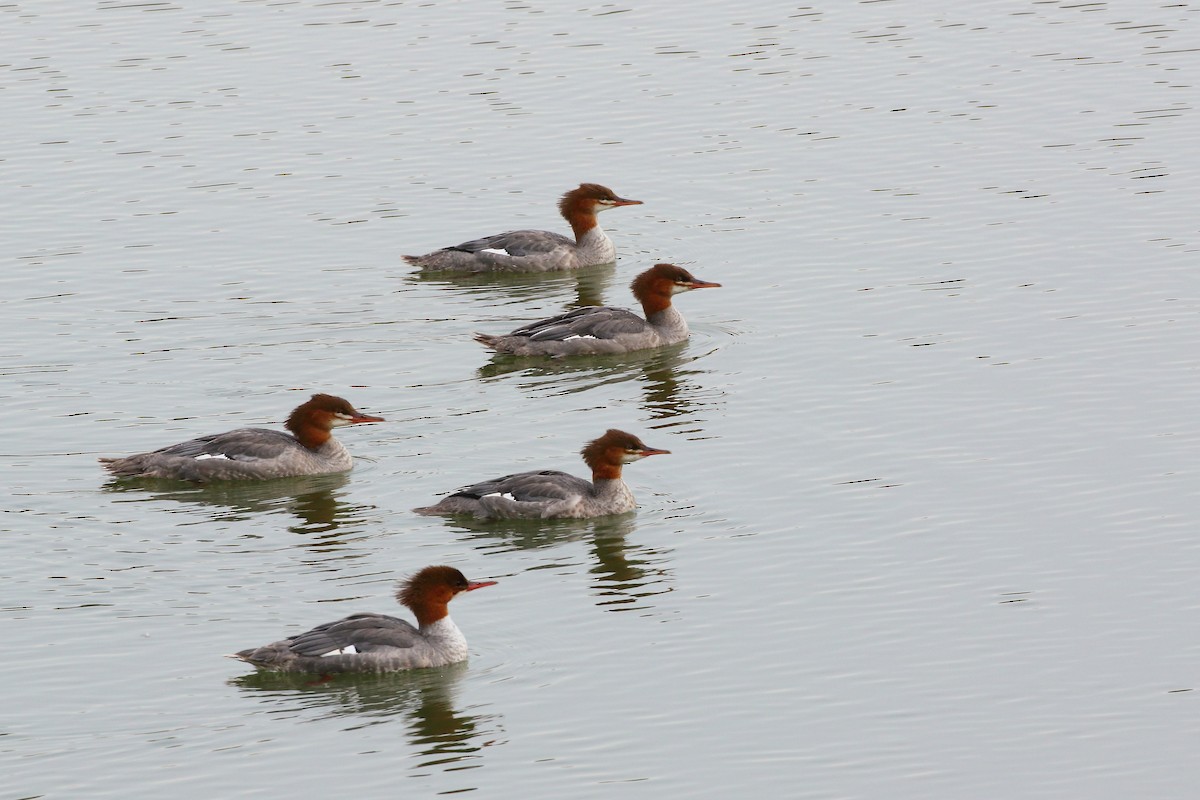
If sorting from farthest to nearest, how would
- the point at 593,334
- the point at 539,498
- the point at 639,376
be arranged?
1. the point at 593,334
2. the point at 639,376
3. the point at 539,498

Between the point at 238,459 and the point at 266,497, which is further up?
the point at 238,459

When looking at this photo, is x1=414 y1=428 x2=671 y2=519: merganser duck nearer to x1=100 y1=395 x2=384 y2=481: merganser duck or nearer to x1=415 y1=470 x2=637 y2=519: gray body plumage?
x1=415 y1=470 x2=637 y2=519: gray body plumage

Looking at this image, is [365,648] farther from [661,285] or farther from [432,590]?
A: [661,285]

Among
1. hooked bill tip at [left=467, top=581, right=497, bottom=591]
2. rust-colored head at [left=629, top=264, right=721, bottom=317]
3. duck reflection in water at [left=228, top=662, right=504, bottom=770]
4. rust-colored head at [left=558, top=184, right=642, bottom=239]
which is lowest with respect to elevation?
duck reflection in water at [left=228, top=662, right=504, bottom=770]

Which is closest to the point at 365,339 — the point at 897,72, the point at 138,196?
the point at 138,196

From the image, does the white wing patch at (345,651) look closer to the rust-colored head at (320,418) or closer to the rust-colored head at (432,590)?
the rust-colored head at (432,590)

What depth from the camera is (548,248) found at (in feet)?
109

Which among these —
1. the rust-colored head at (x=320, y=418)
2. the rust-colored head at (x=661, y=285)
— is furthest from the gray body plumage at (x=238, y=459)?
the rust-colored head at (x=661, y=285)

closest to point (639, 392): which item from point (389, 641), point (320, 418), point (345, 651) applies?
point (320, 418)

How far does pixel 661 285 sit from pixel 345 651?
39.1 feet

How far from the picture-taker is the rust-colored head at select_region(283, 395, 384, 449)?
79.6 feet

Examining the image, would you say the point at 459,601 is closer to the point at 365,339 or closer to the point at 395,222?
the point at 365,339

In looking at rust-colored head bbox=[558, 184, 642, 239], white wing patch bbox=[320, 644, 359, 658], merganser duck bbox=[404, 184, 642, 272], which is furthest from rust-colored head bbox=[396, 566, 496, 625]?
rust-colored head bbox=[558, 184, 642, 239]

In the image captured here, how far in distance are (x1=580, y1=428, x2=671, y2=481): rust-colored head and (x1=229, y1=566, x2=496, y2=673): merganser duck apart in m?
3.63
